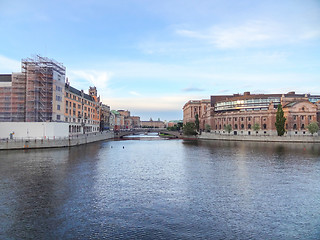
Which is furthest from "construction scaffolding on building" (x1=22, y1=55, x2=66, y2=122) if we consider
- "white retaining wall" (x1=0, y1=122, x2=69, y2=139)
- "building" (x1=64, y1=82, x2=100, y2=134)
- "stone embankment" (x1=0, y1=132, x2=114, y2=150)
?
"building" (x1=64, y1=82, x2=100, y2=134)

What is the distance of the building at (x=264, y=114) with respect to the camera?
135500mm

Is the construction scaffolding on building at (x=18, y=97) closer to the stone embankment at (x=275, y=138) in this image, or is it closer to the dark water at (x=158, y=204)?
the dark water at (x=158, y=204)

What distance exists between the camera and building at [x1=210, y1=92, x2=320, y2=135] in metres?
136

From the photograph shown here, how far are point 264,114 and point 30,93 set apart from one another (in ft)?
395

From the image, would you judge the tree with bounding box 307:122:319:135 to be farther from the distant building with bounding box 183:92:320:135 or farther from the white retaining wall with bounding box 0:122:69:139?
the white retaining wall with bounding box 0:122:69:139

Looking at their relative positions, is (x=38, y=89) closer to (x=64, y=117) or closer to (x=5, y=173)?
(x=64, y=117)

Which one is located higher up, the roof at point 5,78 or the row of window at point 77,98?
the roof at point 5,78

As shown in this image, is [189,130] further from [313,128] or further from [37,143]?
[37,143]

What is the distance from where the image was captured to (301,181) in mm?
36406

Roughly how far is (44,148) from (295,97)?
482 feet

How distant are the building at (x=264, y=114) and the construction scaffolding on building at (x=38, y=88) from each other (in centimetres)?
10999

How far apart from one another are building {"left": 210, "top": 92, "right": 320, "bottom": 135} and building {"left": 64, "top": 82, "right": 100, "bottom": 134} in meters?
84.6

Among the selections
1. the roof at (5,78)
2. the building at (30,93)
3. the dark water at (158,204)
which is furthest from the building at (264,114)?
the roof at (5,78)

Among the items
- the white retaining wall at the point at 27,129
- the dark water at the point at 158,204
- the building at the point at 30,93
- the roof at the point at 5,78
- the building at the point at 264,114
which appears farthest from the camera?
the building at the point at 264,114
